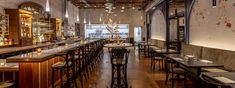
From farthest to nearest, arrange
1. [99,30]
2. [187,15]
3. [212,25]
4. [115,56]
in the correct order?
1. [99,30]
2. [187,15]
3. [212,25]
4. [115,56]

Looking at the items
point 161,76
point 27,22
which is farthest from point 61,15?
point 161,76

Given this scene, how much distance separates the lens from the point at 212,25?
698 centimetres

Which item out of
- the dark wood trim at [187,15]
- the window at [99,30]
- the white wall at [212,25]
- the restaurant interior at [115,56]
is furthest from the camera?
the window at [99,30]

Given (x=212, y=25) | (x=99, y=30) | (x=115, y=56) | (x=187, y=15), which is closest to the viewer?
(x=115, y=56)

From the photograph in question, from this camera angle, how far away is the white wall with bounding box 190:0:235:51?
592 cm

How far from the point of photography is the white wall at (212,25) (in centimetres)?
592

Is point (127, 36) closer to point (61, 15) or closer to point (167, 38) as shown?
point (61, 15)

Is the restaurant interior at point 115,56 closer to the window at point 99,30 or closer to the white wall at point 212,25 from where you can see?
the white wall at point 212,25

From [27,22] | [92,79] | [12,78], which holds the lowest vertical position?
[92,79]

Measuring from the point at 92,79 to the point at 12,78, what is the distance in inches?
116

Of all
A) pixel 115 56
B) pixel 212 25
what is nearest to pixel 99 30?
pixel 212 25

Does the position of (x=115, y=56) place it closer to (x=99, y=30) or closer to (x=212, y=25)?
(x=212, y=25)

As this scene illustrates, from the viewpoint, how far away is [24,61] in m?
4.61

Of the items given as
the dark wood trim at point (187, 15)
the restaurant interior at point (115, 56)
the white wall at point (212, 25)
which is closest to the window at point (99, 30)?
the restaurant interior at point (115, 56)
